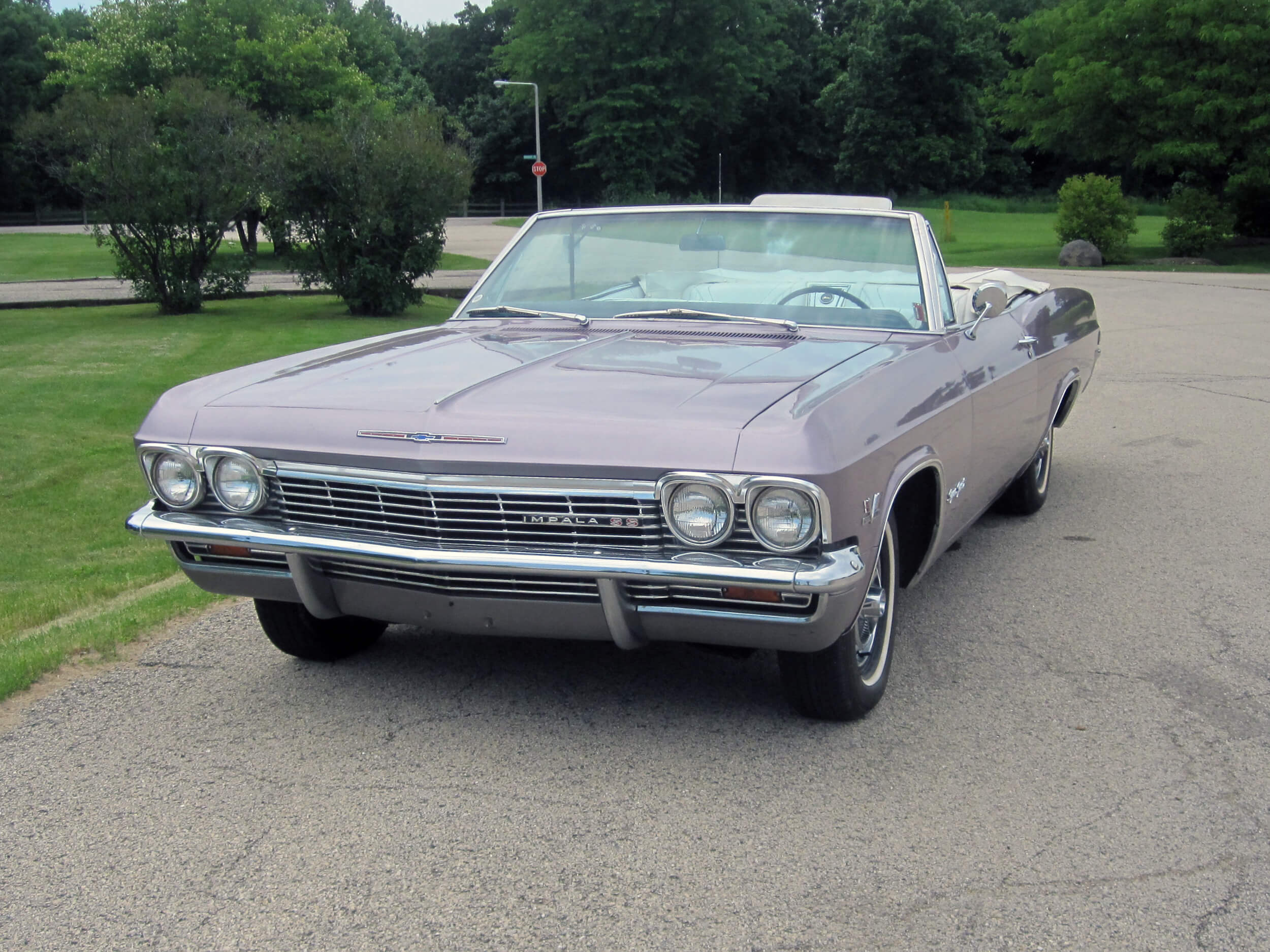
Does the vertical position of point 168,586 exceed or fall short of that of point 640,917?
it falls short

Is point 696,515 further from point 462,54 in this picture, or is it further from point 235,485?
point 462,54

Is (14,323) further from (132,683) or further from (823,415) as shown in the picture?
(823,415)

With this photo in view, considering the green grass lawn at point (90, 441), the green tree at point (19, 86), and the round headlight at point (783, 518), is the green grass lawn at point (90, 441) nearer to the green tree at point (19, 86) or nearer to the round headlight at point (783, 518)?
the round headlight at point (783, 518)

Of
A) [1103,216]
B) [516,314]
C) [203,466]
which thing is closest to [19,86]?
[1103,216]

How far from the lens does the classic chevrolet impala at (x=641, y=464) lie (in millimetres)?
3131

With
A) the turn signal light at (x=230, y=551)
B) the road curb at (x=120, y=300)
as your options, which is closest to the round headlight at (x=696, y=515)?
the turn signal light at (x=230, y=551)

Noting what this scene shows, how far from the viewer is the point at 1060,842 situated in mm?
2988

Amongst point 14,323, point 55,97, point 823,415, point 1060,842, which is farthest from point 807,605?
point 55,97

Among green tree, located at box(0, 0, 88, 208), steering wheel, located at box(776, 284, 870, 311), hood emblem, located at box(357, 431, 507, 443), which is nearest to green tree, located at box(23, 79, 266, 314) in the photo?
steering wheel, located at box(776, 284, 870, 311)

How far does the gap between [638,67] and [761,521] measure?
169ft

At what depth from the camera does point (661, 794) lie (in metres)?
3.25

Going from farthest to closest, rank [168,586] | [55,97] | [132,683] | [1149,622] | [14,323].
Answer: [55,97] → [14,323] → [168,586] → [1149,622] → [132,683]

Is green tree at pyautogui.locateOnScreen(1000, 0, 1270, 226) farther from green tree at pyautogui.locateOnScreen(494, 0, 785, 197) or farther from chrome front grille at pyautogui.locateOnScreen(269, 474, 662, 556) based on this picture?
chrome front grille at pyautogui.locateOnScreen(269, 474, 662, 556)

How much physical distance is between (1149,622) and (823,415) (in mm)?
2180
